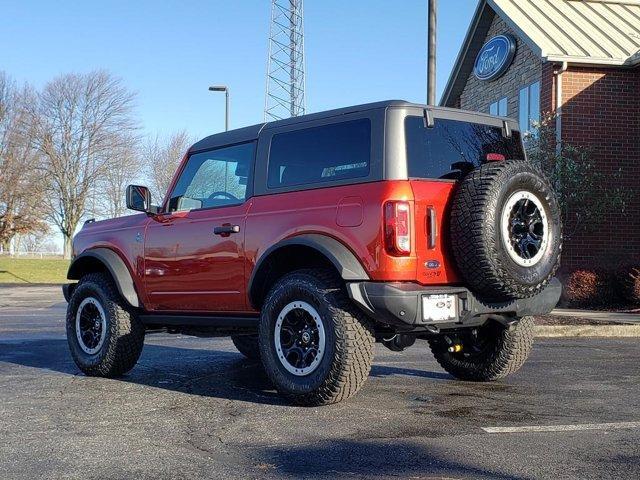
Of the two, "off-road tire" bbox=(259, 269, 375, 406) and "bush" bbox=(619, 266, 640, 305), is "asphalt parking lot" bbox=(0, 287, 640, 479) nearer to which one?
"off-road tire" bbox=(259, 269, 375, 406)

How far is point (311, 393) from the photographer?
17.7ft

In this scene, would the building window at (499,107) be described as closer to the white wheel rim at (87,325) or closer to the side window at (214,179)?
the side window at (214,179)

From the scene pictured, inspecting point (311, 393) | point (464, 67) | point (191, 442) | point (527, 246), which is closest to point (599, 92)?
point (464, 67)

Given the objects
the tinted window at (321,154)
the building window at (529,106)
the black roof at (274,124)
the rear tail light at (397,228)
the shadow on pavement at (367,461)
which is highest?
the building window at (529,106)

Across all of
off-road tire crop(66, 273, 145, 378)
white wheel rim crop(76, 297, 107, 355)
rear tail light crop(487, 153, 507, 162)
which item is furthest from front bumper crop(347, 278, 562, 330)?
white wheel rim crop(76, 297, 107, 355)

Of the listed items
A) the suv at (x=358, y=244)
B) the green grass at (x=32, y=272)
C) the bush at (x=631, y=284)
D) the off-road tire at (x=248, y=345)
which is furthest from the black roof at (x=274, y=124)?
the green grass at (x=32, y=272)

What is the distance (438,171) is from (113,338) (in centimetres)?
334

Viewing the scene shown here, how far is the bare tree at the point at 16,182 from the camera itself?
3662 cm

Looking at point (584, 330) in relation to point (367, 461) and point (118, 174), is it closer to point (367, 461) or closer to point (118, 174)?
point (367, 461)

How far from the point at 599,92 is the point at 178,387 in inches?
506

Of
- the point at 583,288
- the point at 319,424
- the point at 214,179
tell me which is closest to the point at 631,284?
the point at 583,288

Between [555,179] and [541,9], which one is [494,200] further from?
[541,9]

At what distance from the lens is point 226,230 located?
616cm

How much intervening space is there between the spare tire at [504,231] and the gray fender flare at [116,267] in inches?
124
